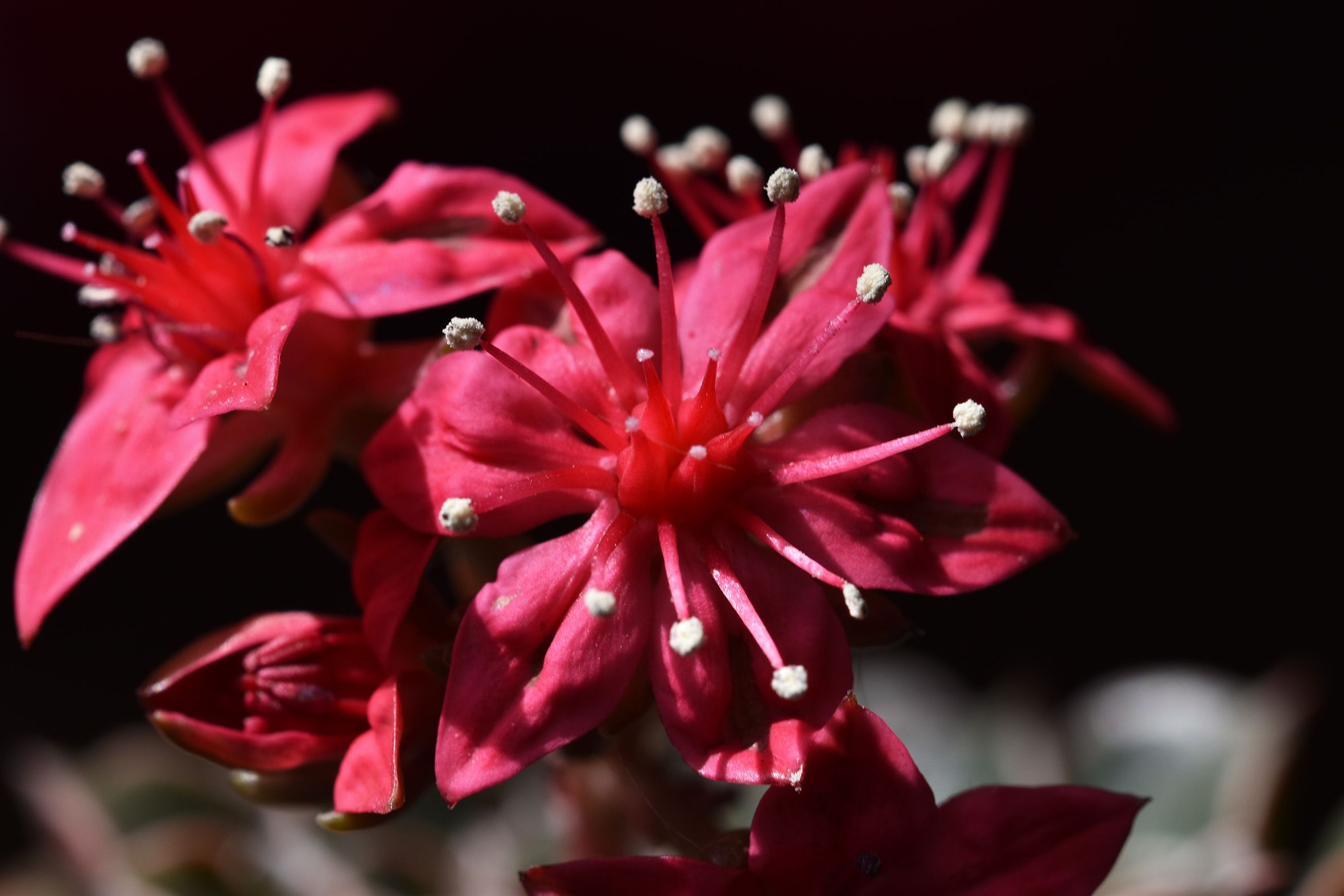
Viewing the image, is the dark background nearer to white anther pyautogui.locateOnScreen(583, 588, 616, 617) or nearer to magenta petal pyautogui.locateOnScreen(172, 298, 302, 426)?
magenta petal pyautogui.locateOnScreen(172, 298, 302, 426)

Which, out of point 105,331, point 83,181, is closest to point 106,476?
point 105,331

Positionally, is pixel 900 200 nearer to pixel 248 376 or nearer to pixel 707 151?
pixel 707 151

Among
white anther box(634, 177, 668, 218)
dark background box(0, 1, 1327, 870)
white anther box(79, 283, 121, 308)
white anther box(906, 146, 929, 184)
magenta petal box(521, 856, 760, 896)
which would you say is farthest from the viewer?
dark background box(0, 1, 1327, 870)

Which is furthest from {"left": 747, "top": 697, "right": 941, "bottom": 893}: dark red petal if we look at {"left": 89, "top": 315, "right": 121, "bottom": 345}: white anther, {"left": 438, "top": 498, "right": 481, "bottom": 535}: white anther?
{"left": 89, "top": 315, "right": 121, "bottom": 345}: white anther

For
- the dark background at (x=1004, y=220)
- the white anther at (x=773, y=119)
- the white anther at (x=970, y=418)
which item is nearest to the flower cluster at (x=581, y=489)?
the white anther at (x=970, y=418)

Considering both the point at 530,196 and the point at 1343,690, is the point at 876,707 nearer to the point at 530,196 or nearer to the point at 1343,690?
the point at 1343,690

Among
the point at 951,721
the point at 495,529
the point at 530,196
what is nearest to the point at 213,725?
the point at 495,529

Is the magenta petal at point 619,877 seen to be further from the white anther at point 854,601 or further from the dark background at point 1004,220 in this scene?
the dark background at point 1004,220
